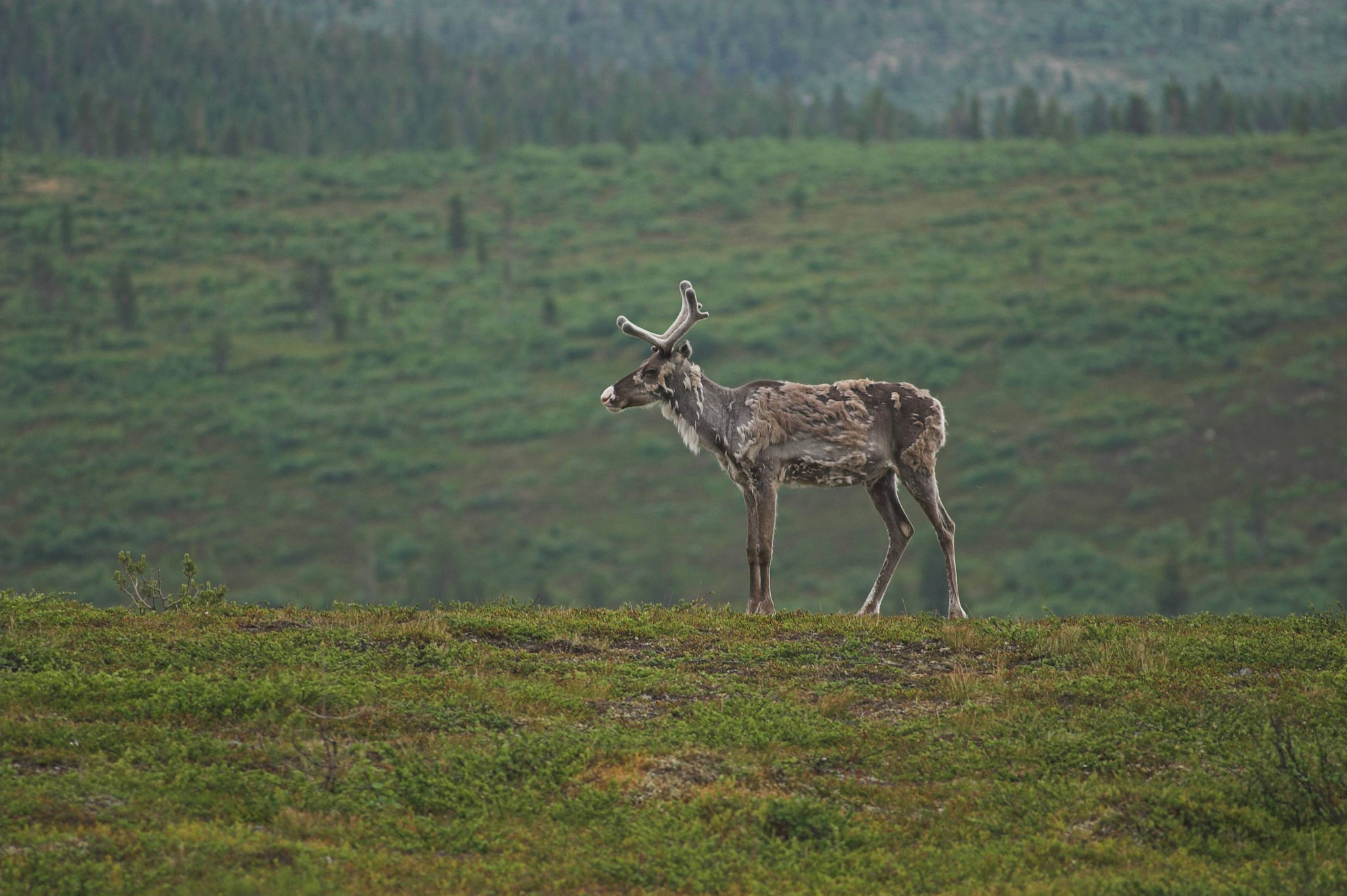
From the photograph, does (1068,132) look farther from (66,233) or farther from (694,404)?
(694,404)

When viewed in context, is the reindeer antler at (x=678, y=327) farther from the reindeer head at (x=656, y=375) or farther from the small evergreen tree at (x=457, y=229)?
the small evergreen tree at (x=457, y=229)

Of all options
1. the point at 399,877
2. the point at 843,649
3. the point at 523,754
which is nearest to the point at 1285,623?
the point at 843,649

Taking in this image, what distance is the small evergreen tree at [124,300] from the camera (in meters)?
154

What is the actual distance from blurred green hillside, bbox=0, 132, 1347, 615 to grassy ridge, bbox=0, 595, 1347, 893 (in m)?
A: 86.4

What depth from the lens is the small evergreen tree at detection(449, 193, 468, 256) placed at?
17762cm

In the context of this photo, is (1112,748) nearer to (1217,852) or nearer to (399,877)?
(1217,852)

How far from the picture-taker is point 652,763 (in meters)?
10.9

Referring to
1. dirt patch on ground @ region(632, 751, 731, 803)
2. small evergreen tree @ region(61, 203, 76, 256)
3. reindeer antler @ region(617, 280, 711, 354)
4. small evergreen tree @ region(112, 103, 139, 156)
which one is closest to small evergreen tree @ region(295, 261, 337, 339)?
small evergreen tree @ region(61, 203, 76, 256)

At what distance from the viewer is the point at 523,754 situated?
1082 centimetres

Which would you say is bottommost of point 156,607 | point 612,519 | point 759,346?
point 612,519

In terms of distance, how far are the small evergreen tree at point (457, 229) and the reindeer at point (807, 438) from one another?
163315 mm

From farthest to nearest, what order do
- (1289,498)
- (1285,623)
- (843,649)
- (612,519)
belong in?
(612,519) → (1289,498) → (1285,623) → (843,649)

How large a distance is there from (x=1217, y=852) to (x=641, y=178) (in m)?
Result: 192

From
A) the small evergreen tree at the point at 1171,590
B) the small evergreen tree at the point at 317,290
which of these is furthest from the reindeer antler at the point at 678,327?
the small evergreen tree at the point at 317,290
